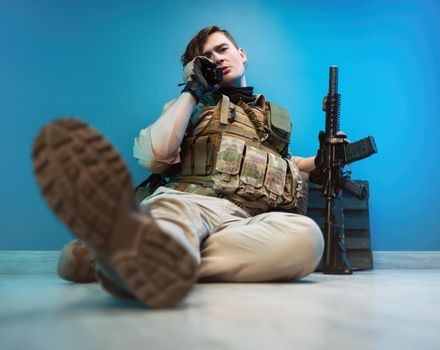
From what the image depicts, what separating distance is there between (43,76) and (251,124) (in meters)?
0.79

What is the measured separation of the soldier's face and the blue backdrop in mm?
324

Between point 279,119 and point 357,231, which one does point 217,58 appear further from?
point 357,231

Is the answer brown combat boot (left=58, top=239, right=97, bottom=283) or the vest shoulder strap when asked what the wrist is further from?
brown combat boot (left=58, top=239, right=97, bottom=283)

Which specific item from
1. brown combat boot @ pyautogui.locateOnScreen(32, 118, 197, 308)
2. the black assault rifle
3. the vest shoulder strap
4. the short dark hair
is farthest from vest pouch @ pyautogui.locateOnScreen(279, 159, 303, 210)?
brown combat boot @ pyautogui.locateOnScreen(32, 118, 197, 308)

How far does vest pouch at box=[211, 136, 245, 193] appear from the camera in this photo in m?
1.37

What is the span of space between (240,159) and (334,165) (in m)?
0.48

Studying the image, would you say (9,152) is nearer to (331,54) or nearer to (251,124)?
(251,124)

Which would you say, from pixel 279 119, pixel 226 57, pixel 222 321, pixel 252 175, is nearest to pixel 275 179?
pixel 252 175

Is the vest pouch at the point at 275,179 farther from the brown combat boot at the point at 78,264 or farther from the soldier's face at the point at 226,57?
the brown combat boot at the point at 78,264

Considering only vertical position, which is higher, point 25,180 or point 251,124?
point 251,124

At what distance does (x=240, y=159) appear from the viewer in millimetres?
1408

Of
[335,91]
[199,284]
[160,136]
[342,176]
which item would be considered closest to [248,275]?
[199,284]

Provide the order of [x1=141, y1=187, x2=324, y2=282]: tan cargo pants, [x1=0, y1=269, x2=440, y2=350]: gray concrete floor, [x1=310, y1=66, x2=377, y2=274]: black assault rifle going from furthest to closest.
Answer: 1. [x1=310, y1=66, x2=377, y2=274]: black assault rifle
2. [x1=141, y1=187, x2=324, y2=282]: tan cargo pants
3. [x1=0, y1=269, x2=440, y2=350]: gray concrete floor

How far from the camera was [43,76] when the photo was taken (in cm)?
176
